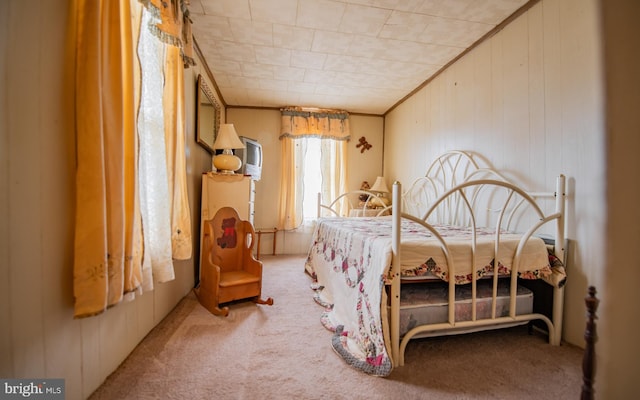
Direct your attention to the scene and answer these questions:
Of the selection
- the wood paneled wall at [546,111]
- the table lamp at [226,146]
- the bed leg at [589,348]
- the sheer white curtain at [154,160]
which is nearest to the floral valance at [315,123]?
the table lamp at [226,146]

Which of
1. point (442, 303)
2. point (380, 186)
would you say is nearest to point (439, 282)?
point (442, 303)

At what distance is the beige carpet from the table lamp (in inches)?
55.6

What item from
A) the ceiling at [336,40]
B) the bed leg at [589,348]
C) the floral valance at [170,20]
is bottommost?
the bed leg at [589,348]

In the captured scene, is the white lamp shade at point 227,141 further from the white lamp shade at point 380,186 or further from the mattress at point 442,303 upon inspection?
the white lamp shade at point 380,186

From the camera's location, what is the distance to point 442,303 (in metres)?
1.34

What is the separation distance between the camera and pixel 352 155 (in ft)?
13.9

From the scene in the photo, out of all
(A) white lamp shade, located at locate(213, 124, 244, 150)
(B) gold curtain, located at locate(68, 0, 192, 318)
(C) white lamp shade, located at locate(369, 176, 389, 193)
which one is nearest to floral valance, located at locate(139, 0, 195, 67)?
(B) gold curtain, located at locate(68, 0, 192, 318)

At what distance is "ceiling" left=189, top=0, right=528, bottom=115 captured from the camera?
6.23 ft

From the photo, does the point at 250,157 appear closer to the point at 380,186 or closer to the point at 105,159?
the point at 380,186

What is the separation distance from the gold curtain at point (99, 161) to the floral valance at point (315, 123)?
2981 mm

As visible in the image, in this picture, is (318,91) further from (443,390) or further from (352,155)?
(443,390)

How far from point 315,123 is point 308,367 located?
3.51 m

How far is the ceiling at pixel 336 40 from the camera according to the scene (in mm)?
1898

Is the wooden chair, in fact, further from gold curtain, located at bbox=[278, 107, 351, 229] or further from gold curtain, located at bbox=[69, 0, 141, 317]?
gold curtain, located at bbox=[278, 107, 351, 229]
